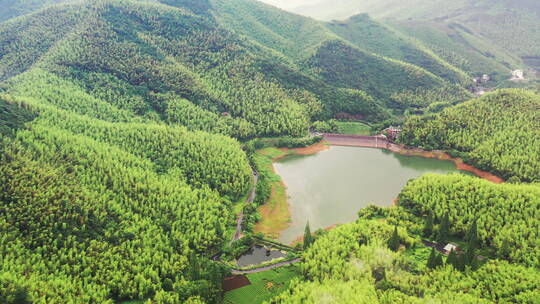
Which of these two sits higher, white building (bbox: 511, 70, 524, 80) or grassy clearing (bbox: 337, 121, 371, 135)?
white building (bbox: 511, 70, 524, 80)

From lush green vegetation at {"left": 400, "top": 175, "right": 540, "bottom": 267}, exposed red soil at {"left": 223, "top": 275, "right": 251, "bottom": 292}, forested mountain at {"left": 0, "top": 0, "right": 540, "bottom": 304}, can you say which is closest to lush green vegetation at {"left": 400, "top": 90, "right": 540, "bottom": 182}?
forested mountain at {"left": 0, "top": 0, "right": 540, "bottom": 304}

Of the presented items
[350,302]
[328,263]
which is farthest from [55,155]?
[350,302]

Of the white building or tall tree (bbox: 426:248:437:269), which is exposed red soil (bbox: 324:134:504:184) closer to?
tall tree (bbox: 426:248:437:269)

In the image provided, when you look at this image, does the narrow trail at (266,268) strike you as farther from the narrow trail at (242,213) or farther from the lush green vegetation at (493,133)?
the lush green vegetation at (493,133)

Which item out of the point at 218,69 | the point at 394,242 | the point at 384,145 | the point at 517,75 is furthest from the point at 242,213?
the point at 517,75

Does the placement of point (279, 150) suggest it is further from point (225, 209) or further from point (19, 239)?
point (19, 239)
